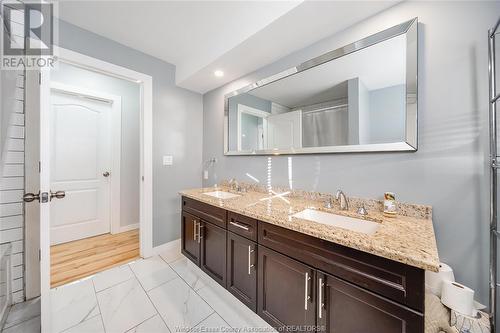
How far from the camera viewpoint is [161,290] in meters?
1.71

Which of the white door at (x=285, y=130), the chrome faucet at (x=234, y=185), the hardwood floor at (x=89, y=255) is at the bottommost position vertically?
the hardwood floor at (x=89, y=255)

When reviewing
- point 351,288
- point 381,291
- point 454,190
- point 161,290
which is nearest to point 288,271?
point 351,288

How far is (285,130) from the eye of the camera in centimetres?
186

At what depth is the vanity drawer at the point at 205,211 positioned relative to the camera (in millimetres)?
1567

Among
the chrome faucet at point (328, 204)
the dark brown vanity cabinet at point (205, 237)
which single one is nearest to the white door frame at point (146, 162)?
the dark brown vanity cabinet at point (205, 237)

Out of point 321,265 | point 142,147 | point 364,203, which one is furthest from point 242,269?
point 142,147

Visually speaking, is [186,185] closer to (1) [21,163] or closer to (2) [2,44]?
(1) [21,163]

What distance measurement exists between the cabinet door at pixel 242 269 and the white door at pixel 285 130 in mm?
956

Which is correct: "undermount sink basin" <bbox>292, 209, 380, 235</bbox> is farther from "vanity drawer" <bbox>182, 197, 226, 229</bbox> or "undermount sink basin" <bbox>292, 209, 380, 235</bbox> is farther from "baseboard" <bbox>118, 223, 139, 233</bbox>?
"baseboard" <bbox>118, 223, 139, 233</bbox>

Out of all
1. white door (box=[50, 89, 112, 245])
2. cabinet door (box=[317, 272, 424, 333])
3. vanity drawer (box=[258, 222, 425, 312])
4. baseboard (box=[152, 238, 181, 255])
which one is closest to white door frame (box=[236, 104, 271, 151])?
vanity drawer (box=[258, 222, 425, 312])

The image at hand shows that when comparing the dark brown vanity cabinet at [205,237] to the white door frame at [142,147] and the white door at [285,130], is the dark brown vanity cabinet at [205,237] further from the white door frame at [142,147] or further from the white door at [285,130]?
the white door at [285,130]

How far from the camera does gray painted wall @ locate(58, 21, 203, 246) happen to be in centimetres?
220

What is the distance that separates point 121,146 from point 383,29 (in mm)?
3421
